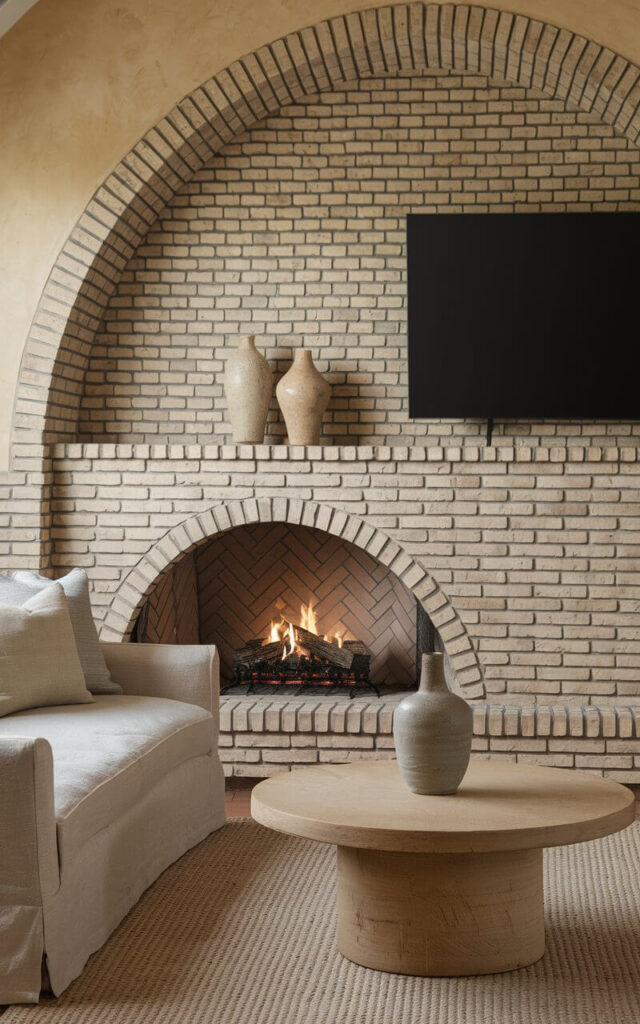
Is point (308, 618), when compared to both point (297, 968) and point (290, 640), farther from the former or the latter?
point (297, 968)

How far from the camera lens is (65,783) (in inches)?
117

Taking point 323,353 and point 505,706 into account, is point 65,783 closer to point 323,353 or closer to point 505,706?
point 505,706

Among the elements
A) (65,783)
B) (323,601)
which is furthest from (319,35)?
(65,783)

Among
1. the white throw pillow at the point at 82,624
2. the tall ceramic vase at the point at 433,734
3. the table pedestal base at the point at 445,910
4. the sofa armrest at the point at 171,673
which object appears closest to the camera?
the table pedestal base at the point at 445,910

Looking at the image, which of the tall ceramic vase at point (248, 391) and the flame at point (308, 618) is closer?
the tall ceramic vase at point (248, 391)

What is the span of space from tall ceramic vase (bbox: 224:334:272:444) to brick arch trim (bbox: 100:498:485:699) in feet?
1.15

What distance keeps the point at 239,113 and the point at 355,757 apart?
116 inches

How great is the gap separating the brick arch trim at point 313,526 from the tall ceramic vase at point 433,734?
7.08ft

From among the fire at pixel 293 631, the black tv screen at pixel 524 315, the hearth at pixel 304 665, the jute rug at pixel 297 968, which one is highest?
the black tv screen at pixel 524 315

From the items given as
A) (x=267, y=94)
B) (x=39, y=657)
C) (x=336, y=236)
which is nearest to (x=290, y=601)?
(x=336, y=236)

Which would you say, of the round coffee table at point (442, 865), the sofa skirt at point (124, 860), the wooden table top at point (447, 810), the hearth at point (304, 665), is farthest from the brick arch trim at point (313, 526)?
the round coffee table at point (442, 865)

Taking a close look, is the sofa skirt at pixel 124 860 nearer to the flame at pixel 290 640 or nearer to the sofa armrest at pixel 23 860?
the sofa armrest at pixel 23 860

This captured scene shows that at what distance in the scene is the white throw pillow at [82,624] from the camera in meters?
4.00

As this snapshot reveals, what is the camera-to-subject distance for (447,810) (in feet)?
9.27
